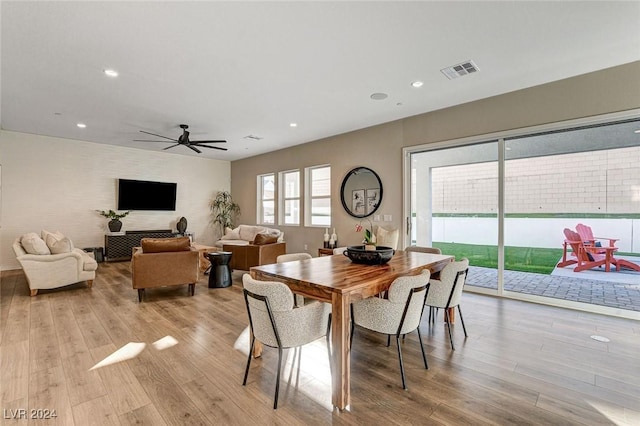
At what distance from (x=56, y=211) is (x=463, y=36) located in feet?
27.0

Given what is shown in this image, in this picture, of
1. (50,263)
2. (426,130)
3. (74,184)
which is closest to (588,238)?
(426,130)

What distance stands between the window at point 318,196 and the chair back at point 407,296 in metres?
4.43

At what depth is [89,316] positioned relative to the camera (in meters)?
3.47

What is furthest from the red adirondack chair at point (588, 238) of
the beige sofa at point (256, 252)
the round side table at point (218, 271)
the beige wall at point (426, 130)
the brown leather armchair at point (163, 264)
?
the brown leather armchair at point (163, 264)

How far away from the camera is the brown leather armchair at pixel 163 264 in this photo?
4.04m

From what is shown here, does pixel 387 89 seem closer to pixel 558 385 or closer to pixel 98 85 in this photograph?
pixel 558 385

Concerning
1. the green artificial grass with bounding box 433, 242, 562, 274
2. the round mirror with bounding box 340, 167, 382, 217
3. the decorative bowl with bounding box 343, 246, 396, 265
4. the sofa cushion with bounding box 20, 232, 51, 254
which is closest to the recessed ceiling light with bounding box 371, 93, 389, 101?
the round mirror with bounding box 340, 167, 382, 217

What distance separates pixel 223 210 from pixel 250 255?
14.2 feet

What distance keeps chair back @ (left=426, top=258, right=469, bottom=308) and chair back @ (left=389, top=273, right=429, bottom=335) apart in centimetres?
55

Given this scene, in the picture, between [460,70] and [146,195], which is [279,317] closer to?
[460,70]

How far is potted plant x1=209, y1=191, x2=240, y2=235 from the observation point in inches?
355

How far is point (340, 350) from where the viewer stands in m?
1.84

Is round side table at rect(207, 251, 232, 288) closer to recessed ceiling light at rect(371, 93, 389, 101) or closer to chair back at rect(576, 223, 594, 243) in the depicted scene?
recessed ceiling light at rect(371, 93, 389, 101)

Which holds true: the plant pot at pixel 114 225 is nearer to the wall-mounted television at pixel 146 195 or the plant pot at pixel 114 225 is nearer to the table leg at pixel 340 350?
the wall-mounted television at pixel 146 195
